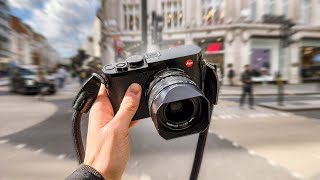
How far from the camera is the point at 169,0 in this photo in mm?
1136

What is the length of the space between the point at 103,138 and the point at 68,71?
61 centimetres

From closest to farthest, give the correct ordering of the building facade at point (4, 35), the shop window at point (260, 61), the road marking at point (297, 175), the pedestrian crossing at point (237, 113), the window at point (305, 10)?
1. the building facade at point (4, 35)
2. the window at point (305, 10)
3. the shop window at point (260, 61)
4. the road marking at point (297, 175)
5. the pedestrian crossing at point (237, 113)

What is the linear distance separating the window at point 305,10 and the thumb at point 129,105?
2.57ft

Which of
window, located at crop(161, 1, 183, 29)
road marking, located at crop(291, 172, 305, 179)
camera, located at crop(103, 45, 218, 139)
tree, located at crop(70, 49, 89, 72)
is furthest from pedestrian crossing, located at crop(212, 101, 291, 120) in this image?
camera, located at crop(103, 45, 218, 139)

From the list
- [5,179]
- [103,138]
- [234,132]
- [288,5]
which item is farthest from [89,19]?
[234,132]

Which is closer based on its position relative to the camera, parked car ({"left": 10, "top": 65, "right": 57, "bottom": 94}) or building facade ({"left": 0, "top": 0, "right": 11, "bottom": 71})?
building facade ({"left": 0, "top": 0, "right": 11, "bottom": 71})

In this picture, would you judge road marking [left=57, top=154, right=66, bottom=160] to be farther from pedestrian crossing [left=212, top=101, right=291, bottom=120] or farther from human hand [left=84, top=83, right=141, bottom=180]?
pedestrian crossing [left=212, top=101, right=291, bottom=120]

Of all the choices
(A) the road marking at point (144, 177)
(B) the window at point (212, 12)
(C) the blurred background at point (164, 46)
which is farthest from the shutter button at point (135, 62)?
(A) the road marking at point (144, 177)

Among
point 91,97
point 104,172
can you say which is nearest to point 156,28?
point 91,97

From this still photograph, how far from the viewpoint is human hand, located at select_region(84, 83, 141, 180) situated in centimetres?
52

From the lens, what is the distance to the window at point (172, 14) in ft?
3.58

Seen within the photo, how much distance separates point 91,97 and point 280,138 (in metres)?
1.91

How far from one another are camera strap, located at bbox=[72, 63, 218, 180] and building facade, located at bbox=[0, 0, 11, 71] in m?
0.54

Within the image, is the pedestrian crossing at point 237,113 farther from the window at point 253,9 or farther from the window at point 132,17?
the window at point 132,17
